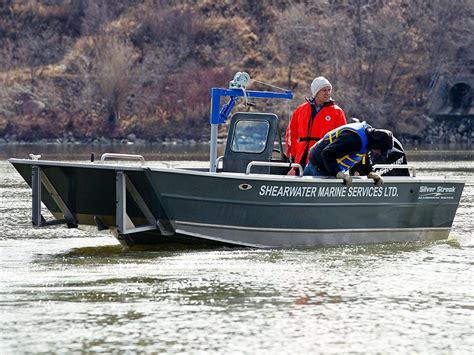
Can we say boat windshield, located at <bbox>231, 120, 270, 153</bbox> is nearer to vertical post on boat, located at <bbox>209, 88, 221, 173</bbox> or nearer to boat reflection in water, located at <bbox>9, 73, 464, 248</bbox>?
boat reflection in water, located at <bbox>9, 73, 464, 248</bbox>

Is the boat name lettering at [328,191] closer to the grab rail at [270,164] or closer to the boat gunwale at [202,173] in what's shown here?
the boat gunwale at [202,173]

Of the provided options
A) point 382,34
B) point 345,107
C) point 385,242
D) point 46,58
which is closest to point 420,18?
point 382,34

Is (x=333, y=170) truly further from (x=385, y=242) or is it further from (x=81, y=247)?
(x=81, y=247)

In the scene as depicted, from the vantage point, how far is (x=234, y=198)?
14.5 meters

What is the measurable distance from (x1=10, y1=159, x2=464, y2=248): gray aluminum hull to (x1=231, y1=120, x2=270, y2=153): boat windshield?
42.1 inches

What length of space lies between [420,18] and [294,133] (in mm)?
55256

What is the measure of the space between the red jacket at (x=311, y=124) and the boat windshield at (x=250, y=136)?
456mm

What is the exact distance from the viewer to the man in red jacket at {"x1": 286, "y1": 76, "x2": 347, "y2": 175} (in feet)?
51.6

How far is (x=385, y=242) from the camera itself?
1612 centimetres

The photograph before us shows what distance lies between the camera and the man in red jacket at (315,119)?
15.7m

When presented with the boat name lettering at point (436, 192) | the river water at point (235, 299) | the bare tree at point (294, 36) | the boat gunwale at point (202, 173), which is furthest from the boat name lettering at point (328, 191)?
the bare tree at point (294, 36)

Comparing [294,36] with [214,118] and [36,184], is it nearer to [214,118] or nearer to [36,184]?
[214,118]

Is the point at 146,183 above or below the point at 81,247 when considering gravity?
above

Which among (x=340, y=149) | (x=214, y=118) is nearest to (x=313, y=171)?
(x=340, y=149)
